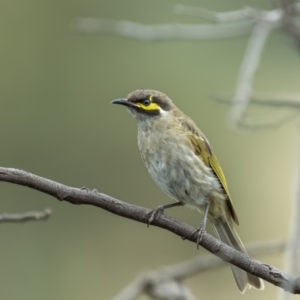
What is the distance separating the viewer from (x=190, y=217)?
14.2 m

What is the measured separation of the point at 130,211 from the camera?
3.61 metres

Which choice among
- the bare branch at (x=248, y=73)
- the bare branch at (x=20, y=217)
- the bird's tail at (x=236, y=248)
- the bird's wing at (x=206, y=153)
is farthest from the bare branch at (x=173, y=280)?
the bare branch at (x=20, y=217)

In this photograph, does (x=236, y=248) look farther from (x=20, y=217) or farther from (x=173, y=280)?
(x=20, y=217)

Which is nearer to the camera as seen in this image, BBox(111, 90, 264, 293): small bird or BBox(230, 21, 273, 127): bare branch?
BBox(230, 21, 273, 127): bare branch

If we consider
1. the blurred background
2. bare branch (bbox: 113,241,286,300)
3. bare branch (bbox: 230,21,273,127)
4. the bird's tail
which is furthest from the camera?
the blurred background

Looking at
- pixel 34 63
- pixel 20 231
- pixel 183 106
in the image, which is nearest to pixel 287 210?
pixel 183 106

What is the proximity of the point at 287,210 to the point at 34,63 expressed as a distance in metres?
5.41

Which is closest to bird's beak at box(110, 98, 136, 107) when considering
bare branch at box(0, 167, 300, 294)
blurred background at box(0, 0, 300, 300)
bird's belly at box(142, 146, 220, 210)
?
bird's belly at box(142, 146, 220, 210)

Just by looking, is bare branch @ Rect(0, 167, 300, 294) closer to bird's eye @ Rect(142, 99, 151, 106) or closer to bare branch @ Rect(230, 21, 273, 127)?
bare branch @ Rect(230, 21, 273, 127)

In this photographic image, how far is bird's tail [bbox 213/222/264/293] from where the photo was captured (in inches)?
189

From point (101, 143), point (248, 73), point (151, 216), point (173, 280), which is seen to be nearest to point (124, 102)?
point (248, 73)

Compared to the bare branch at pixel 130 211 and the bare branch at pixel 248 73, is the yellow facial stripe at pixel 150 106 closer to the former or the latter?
the bare branch at pixel 248 73

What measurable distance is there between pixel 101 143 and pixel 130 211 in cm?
1070

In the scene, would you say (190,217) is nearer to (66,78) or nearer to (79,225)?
(79,225)
